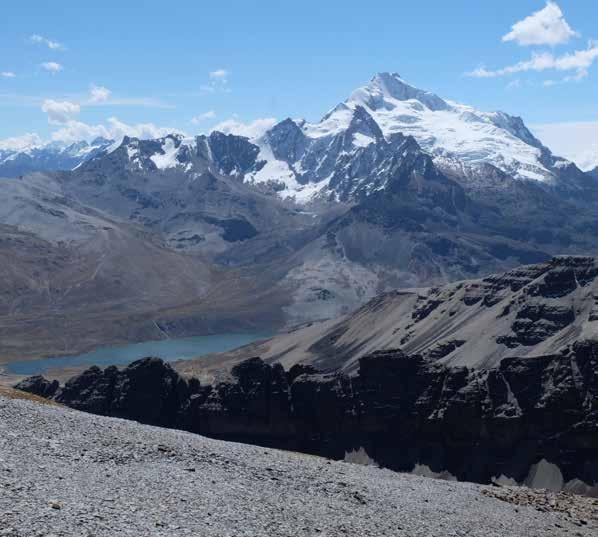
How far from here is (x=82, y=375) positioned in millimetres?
164125

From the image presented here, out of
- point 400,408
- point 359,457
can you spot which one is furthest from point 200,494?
point 400,408

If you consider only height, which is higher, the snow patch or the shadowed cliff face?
the shadowed cliff face

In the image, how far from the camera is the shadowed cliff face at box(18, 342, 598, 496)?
130 meters

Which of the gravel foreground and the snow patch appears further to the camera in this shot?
the snow patch

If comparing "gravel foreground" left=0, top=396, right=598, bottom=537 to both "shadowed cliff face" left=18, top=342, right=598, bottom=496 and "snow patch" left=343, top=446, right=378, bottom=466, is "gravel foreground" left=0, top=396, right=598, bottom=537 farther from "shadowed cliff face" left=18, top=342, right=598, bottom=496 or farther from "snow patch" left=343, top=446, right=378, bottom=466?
"snow patch" left=343, top=446, right=378, bottom=466

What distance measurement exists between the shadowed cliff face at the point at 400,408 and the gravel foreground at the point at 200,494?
187ft

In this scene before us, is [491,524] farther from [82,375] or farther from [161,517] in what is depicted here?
[82,375]

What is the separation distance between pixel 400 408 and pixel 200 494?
9595cm

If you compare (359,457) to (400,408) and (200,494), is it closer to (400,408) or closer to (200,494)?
(400,408)

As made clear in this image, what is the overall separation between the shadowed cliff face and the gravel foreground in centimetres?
5710

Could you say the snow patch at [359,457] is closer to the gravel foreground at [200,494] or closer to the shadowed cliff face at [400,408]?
the shadowed cliff face at [400,408]

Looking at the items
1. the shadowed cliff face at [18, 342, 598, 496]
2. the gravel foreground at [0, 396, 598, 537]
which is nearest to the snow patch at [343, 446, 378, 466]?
the shadowed cliff face at [18, 342, 598, 496]

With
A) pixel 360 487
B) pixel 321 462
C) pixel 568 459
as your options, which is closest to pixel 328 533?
pixel 360 487

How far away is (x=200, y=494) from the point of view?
49781 mm
